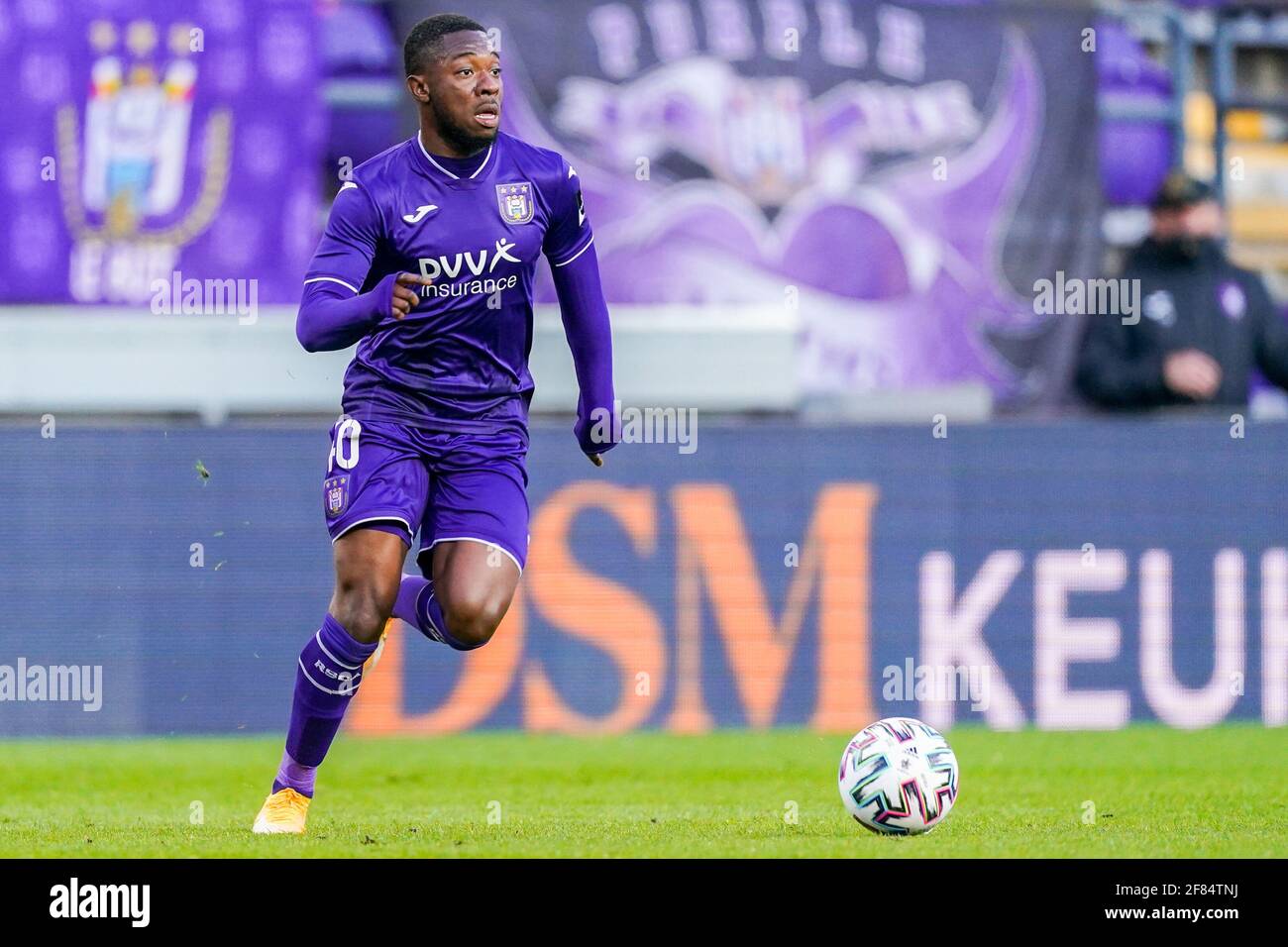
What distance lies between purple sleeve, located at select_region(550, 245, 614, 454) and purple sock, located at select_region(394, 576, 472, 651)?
2.26ft

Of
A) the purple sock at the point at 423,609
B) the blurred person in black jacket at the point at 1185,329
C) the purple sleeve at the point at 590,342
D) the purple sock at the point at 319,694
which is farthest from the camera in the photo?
the blurred person in black jacket at the point at 1185,329

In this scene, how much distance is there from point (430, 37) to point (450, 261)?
2.26ft

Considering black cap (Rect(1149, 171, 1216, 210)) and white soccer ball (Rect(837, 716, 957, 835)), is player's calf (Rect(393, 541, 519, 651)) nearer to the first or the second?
white soccer ball (Rect(837, 716, 957, 835))

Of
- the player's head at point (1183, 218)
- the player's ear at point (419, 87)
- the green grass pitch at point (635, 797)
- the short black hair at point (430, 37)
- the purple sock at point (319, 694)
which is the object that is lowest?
the green grass pitch at point (635, 797)

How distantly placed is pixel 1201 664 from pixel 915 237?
361 centimetres

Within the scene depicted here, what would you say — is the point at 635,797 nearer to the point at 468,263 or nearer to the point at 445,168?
the point at 468,263

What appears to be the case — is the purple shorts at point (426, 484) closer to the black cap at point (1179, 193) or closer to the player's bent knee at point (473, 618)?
the player's bent knee at point (473, 618)

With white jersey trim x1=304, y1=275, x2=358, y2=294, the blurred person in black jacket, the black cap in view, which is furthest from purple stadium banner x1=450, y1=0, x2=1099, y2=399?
white jersey trim x1=304, y1=275, x2=358, y2=294

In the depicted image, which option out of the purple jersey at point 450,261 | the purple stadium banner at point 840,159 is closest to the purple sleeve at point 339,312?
the purple jersey at point 450,261

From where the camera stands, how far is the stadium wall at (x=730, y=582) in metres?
11.9

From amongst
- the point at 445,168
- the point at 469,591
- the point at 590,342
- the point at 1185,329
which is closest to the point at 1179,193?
the point at 1185,329

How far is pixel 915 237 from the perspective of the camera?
14.5 metres

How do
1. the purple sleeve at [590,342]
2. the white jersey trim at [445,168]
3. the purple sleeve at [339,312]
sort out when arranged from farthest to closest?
the purple sleeve at [590,342]
the white jersey trim at [445,168]
the purple sleeve at [339,312]

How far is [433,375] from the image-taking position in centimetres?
703
